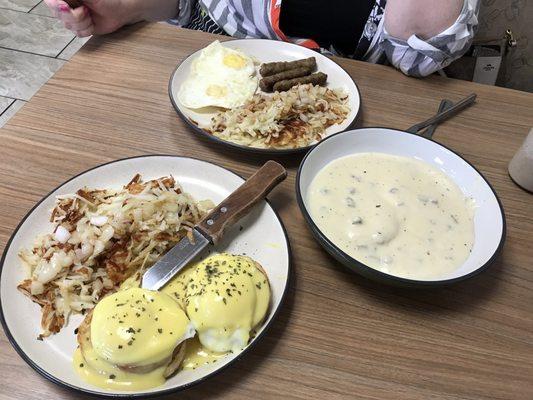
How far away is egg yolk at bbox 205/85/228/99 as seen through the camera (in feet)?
4.77

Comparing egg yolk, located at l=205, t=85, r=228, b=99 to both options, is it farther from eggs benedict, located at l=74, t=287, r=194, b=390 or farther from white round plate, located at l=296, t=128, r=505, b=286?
eggs benedict, located at l=74, t=287, r=194, b=390

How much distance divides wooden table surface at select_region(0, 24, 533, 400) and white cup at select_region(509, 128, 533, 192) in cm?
3

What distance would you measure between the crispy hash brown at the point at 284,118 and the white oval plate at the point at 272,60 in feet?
0.10

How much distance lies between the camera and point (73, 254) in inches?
37.6

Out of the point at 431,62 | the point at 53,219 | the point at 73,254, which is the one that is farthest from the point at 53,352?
the point at 431,62

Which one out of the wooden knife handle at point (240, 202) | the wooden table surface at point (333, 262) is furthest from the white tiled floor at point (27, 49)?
the wooden knife handle at point (240, 202)

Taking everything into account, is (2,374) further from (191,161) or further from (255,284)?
(191,161)

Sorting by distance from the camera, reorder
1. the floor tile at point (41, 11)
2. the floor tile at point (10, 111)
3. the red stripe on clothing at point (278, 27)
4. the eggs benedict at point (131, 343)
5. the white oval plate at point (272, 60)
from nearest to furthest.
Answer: the eggs benedict at point (131, 343) → the white oval plate at point (272, 60) → the red stripe on clothing at point (278, 27) → the floor tile at point (10, 111) → the floor tile at point (41, 11)

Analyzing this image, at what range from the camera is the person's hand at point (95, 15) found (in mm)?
1523

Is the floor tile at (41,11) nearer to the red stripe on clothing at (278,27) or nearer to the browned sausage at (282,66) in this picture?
the red stripe on clothing at (278,27)

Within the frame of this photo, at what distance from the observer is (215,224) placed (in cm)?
104

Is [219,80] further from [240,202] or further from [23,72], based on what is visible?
[23,72]

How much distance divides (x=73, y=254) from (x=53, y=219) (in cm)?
12

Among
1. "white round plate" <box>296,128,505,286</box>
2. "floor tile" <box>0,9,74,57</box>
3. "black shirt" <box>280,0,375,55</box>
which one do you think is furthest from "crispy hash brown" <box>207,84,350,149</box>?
"floor tile" <box>0,9,74,57</box>
